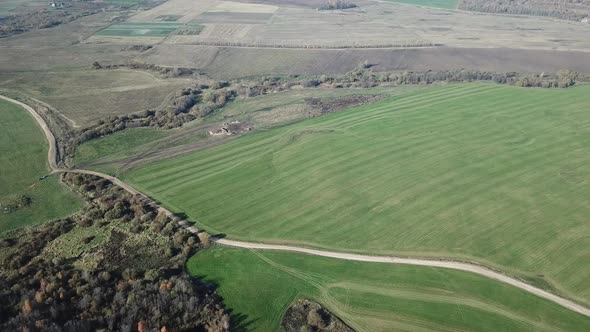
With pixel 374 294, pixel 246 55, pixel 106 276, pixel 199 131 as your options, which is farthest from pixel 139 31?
pixel 374 294

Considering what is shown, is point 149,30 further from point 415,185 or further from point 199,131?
point 415,185

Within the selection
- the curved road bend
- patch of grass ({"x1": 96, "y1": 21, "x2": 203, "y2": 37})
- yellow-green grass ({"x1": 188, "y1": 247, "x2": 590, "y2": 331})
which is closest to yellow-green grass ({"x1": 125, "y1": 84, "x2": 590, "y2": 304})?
the curved road bend

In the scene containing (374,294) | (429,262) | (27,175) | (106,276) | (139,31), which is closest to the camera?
(374,294)

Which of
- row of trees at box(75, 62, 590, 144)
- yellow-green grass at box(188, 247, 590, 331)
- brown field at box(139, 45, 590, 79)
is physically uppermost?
brown field at box(139, 45, 590, 79)

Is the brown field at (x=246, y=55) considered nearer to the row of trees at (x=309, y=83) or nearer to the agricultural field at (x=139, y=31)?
the agricultural field at (x=139, y=31)

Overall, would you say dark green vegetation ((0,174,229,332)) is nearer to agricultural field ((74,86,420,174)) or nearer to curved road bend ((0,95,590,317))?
curved road bend ((0,95,590,317))

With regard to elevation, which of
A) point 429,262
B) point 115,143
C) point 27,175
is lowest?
point 429,262

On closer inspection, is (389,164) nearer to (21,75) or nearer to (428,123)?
(428,123)
